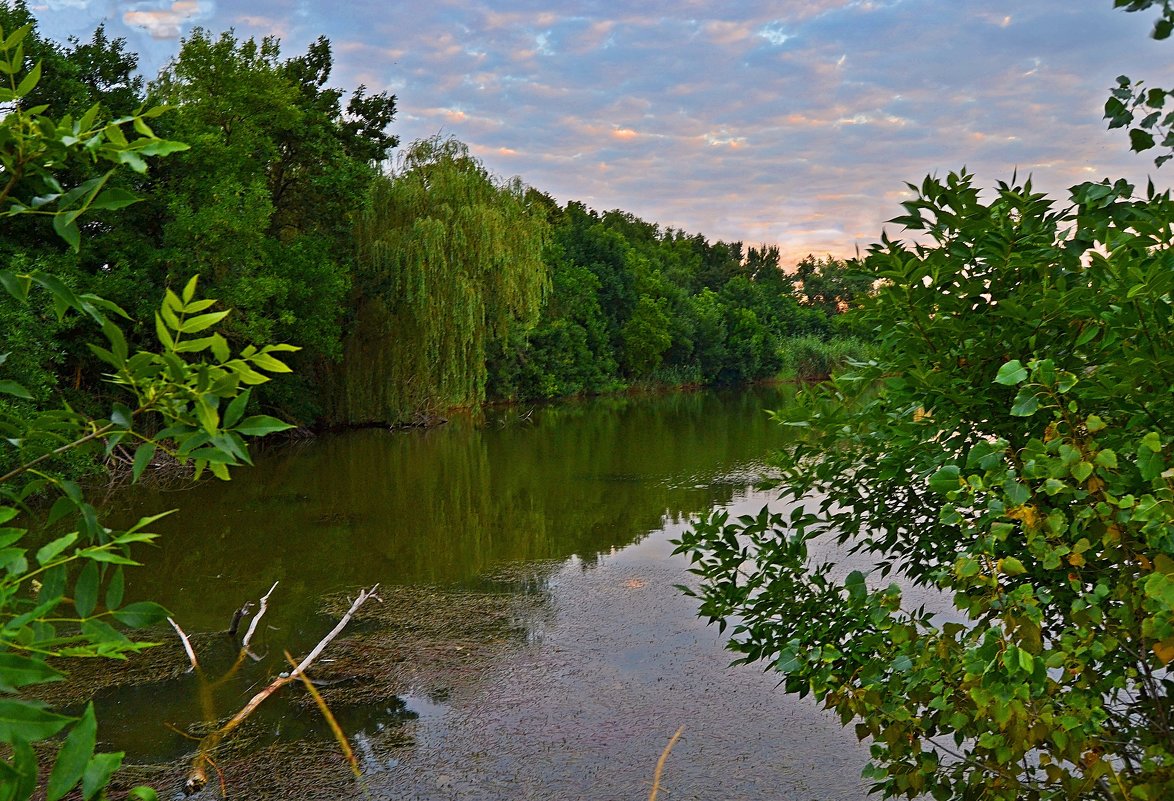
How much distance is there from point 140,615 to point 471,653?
5800mm

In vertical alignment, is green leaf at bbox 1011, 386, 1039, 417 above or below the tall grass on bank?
above

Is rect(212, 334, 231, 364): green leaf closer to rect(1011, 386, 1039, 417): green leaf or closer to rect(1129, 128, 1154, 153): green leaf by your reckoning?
rect(1011, 386, 1039, 417): green leaf

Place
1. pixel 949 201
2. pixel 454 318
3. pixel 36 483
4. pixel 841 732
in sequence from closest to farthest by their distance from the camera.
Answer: pixel 36 483, pixel 949 201, pixel 841 732, pixel 454 318

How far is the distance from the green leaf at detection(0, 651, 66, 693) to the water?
253 cm

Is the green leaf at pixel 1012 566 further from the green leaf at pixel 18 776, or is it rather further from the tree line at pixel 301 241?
the tree line at pixel 301 241

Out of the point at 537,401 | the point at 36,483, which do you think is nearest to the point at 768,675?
the point at 36,483

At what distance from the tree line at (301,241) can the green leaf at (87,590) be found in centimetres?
926

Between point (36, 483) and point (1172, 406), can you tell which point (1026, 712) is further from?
point (36, 483)

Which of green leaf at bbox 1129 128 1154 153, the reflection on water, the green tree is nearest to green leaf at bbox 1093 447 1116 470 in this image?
green leaf at bbox 1129 128 1154 153

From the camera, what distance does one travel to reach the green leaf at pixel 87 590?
0.86 metres

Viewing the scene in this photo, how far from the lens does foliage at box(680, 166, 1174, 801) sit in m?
1.53

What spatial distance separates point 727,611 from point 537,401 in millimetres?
31193

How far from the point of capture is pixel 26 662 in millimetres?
779

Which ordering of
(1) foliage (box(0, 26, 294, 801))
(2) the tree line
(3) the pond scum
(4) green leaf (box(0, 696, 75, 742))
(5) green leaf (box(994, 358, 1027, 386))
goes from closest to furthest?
(4) green leaf (box(0, 696, 75, 742)) < (1) foliage (box(0, 26, 294, 801)) < (5) green leaf (box(994, 358, 1027, 386)) < (3) the pond scum < (2) the tree line
